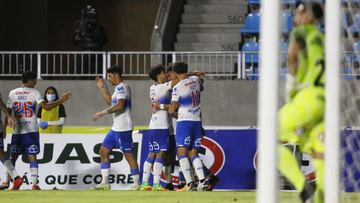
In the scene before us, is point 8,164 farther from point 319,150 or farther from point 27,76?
point 319,150

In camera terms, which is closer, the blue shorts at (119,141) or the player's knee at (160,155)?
the player's knee at (160,155)

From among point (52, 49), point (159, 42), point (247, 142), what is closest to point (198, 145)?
point (247, 142)

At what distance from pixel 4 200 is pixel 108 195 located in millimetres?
1640

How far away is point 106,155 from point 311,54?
26.8ft

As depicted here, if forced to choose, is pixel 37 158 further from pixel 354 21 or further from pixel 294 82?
pixel 294 82

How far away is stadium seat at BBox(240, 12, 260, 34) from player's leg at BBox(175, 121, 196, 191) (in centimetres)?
905

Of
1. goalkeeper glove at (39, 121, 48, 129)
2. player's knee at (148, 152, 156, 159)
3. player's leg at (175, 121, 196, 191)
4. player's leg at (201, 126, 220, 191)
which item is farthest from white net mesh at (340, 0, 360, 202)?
goalkeeper glove at (39, 121, 48, 129)

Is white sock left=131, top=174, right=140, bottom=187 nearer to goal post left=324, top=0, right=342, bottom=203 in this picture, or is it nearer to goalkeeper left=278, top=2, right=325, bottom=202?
goalkeeper left=278, top=2, right=325, bottom=202

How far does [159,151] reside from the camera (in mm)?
19031

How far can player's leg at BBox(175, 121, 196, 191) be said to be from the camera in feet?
60.4

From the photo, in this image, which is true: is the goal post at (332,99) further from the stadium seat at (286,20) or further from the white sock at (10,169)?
the white sock at (10,169)

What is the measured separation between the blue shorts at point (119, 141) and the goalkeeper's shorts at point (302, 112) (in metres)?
7.93

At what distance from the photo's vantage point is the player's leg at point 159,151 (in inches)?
739

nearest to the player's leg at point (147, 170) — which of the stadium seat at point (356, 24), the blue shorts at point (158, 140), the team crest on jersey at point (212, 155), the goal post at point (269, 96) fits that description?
the blue shorts at point (158, 140)
